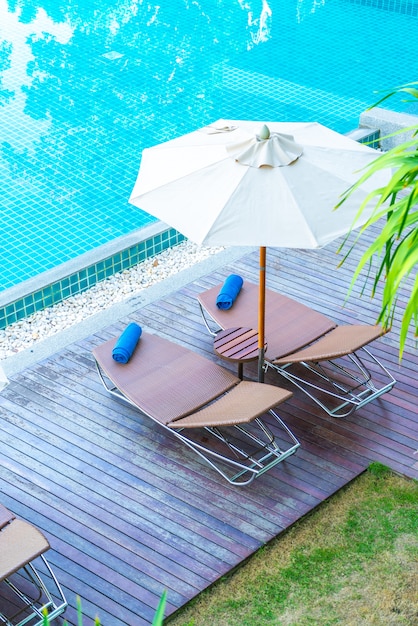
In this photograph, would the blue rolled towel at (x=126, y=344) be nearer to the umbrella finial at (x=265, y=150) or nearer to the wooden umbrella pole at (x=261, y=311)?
the wooden umbrella pole at (x=261, y=311)

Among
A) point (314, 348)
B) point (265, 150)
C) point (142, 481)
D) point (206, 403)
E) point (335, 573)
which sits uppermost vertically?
point (265, 150)

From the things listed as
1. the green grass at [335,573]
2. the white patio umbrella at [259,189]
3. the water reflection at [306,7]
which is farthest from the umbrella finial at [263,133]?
the water reflection at [306,7]

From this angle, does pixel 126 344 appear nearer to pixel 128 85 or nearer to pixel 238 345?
pixel 238 345

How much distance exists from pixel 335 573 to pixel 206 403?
125 cm

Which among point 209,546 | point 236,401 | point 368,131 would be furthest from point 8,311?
point 368,131

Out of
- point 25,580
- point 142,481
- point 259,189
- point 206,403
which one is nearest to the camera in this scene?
point 25,580

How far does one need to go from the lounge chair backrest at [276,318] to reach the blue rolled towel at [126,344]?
56cm

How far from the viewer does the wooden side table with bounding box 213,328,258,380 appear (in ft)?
17.5

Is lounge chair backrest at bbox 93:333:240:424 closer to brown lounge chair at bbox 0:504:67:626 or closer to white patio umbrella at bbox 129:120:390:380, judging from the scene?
white patio umbrella at bbox 129:120:390:380

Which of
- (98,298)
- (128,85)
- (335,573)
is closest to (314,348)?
(335,573)

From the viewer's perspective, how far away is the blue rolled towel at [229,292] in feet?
19.2

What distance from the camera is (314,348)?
5.29m

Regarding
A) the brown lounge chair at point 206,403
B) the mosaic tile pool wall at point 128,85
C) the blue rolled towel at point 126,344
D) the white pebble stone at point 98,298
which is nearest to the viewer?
the brown lounge chair at point 206,403

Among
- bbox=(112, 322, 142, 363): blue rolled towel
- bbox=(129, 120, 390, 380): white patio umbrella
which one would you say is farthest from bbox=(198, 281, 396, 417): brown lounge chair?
bbox=(112, 322, 142, 363): blue rolled towel
